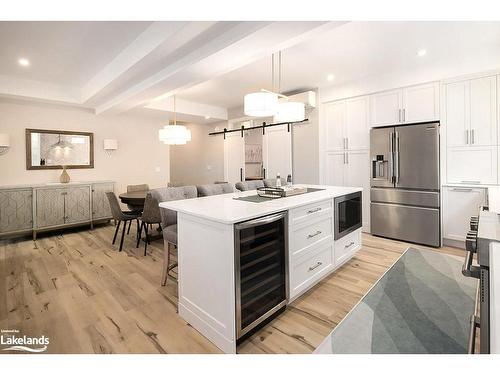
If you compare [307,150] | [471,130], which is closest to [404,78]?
[471,130]

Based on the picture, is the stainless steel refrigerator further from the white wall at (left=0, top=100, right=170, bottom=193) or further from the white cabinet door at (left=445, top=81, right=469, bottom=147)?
the white wall at (left=0, top=100, right=170, bottom=193)

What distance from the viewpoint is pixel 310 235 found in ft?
7.50

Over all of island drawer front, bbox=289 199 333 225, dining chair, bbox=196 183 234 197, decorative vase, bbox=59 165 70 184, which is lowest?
island drawer front, bbox=289 199 333 225

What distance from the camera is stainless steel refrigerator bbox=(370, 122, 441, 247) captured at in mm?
3586

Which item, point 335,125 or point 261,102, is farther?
point 335,125

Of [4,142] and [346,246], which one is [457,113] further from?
[4,142]

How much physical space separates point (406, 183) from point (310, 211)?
7.93 ft

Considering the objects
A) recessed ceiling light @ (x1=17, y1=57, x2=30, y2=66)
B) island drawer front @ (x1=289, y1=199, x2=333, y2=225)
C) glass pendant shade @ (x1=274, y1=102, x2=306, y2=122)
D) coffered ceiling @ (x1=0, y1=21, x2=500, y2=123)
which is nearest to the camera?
island drawer front @ (x1=289, y1=199, x2=333, y2=225)

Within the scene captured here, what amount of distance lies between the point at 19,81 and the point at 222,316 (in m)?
4.95

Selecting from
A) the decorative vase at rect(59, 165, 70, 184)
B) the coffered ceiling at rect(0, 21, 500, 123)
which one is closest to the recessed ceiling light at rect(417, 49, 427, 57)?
the coffered ceiling at rect(0, 21, 500, 123)

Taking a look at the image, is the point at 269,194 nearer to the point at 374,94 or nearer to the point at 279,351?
the point at 279,351

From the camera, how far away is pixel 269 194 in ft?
8.62

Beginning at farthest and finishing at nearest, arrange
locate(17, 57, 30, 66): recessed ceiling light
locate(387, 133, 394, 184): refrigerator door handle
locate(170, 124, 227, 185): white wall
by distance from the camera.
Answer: locate(170, 124, 227, 185): white wall → locate(387, 133, 394, 184): refrigerator door handle → locate(17, 57, 30, 66): recessed ceiling light

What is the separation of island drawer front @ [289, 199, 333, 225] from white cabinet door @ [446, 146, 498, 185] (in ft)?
7.55
